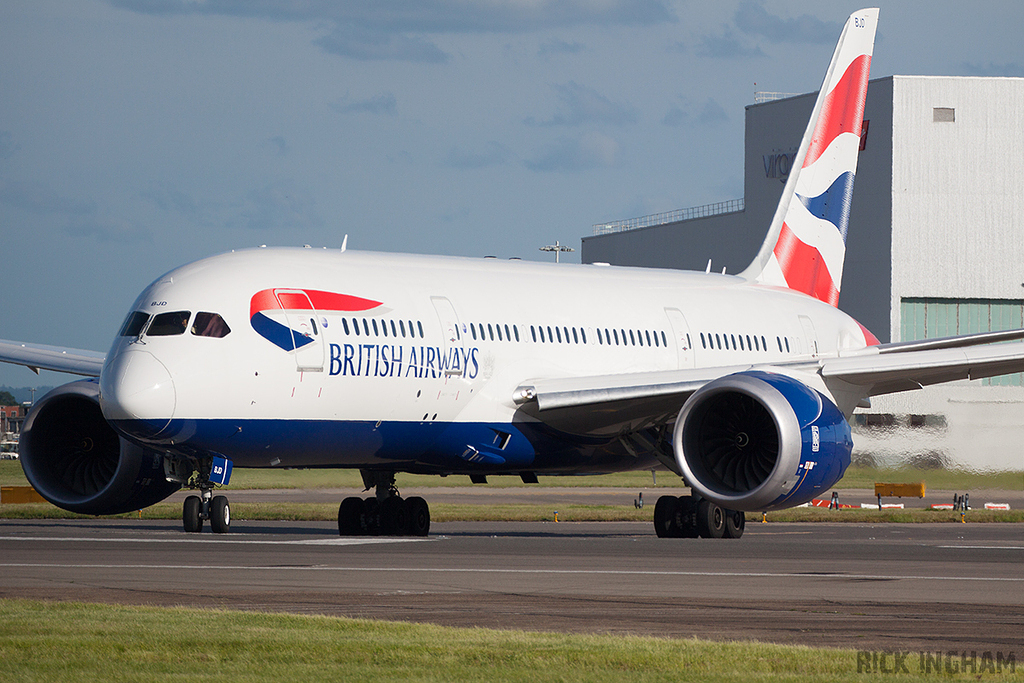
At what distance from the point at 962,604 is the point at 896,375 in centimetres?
1004

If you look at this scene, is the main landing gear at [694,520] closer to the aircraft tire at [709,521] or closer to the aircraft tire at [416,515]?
the aircraft tire at [709,521]

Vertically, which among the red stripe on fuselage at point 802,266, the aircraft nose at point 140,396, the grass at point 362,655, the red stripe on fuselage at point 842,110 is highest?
the red stripe on fuselage at point 842,110

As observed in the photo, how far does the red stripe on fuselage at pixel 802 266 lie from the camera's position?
98.9 ft

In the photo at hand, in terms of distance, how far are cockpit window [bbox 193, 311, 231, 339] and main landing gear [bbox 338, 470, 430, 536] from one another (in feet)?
16.3

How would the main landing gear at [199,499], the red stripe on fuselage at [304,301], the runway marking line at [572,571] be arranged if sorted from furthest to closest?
the main landing gear at [199,499] < the red stripe on fuselage at [304,301] < the runway marking line at [572,571]

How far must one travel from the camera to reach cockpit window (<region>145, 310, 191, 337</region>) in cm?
1930

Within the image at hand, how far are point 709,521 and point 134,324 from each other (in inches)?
389

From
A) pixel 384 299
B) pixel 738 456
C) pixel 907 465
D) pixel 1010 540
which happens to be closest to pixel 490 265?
pixel 384 299

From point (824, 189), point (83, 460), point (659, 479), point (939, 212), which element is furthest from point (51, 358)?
point (939, 212)

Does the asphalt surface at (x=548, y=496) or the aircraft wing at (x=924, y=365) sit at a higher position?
the aircraft wing at (x=924, y=365)

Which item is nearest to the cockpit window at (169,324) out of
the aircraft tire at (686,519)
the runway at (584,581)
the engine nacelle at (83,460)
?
the runway at (584,581)

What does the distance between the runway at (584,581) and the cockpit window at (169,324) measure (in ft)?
8.76

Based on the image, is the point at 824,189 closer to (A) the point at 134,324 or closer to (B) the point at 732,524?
(B) the point at 732,524

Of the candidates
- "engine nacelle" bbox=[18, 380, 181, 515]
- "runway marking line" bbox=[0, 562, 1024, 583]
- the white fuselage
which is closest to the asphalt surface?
the white fuselage
